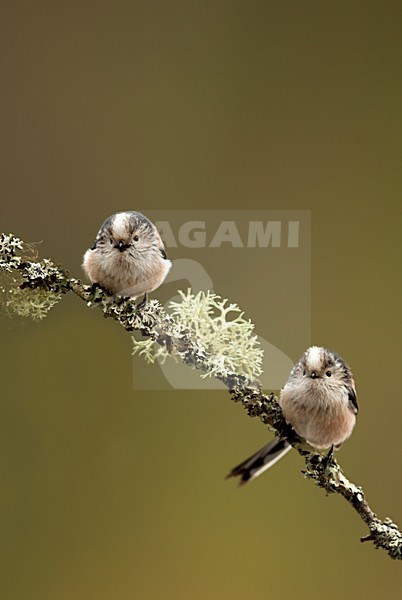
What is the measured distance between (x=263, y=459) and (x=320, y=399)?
203 mm

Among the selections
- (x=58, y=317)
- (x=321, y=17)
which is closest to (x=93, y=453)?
(x=58, y=317)

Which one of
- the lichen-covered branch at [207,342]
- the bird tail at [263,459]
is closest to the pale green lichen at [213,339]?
the lichen-covered branch at [207,342]

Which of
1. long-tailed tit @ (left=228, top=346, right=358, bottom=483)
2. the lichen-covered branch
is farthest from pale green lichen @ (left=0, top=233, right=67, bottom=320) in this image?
long-tailed tit @ (left=228, top=346, right=358, bottom=483)

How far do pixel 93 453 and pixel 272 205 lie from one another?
62 centimetres

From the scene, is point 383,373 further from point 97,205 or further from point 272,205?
point 97,205

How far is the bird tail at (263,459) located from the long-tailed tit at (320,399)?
8 cm

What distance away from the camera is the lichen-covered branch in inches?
40.9

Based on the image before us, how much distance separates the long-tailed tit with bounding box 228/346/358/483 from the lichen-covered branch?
0.02m

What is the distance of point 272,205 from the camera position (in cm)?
146

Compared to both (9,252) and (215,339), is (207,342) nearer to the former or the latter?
(215,339)

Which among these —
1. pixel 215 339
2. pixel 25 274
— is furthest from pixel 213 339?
pixel 25 274

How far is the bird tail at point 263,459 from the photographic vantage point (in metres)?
1.14

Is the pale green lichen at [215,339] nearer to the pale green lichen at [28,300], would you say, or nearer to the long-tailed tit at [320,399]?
the long-tailed tit at [320,399]

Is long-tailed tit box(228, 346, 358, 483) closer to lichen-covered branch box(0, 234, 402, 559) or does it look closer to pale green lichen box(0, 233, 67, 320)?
lichen-covered branch box(0, 234, 402, 559)
